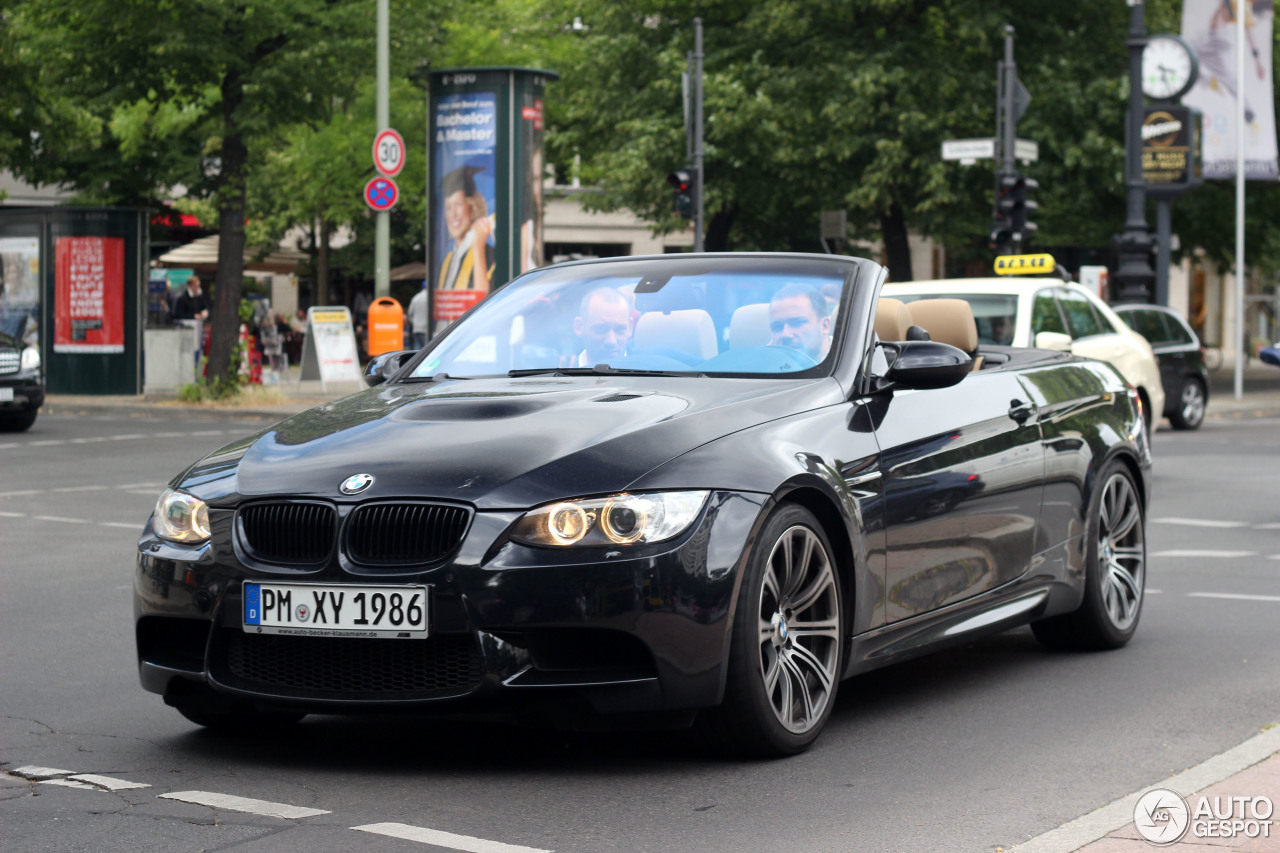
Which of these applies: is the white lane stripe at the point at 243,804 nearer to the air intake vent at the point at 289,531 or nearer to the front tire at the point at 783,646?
the air intake vent at the point at 289,531

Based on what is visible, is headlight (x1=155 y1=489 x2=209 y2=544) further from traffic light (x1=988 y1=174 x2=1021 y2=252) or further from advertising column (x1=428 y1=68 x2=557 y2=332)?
traffic light (x1=988 y1=174 x2=1021 y2=252)

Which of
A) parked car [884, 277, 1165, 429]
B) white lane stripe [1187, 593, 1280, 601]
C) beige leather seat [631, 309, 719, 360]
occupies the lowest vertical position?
white lane stripe [1187, 593, 1280, 601]

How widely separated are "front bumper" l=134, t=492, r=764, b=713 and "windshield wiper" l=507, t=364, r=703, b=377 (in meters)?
0.91

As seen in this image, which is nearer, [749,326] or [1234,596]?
[749,326]

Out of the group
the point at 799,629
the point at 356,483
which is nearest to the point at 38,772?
the point at 356,483

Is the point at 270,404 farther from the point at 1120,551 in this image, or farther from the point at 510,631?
the point at 510,631

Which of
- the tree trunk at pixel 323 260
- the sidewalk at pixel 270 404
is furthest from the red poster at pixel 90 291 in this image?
the tree trunk at pixel 323 260

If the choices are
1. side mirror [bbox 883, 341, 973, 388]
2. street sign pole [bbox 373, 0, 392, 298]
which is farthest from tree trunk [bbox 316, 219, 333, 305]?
side mirror [bbox 883, 341, 973, 388]

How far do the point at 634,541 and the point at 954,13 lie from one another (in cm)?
2842

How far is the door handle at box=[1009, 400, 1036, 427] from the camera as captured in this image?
21.4ft

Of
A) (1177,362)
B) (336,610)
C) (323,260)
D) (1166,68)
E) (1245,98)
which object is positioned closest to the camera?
(336,610)

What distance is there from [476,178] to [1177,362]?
9.15m

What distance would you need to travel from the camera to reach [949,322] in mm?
7109

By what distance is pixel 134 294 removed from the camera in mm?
28172
